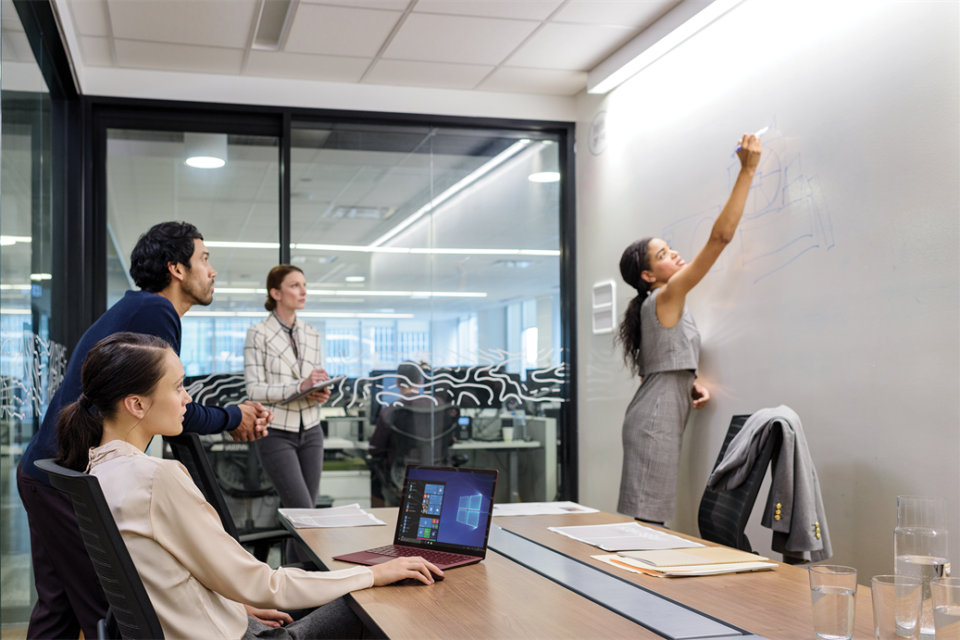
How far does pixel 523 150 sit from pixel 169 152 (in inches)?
82.3

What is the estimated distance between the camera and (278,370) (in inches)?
163

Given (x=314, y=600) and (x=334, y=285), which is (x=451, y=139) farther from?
(x=314, y=600)

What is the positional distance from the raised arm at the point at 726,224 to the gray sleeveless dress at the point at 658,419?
0.77ft

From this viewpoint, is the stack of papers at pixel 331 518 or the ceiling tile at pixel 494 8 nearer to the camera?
the stack of papers at pixel 331 518

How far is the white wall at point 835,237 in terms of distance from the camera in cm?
258

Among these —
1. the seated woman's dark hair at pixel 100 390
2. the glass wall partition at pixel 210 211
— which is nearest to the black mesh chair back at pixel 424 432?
the glass wall partition at pixel 210 211

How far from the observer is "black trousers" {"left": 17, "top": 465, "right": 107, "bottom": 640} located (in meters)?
2.03

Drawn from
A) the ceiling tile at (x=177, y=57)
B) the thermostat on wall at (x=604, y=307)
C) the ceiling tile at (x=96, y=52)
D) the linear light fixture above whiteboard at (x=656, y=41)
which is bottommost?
the thermostat on wall at (x=604, y=307)

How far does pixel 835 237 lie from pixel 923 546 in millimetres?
1618

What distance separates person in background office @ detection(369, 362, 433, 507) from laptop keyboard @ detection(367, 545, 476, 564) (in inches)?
106

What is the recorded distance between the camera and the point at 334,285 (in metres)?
4.82

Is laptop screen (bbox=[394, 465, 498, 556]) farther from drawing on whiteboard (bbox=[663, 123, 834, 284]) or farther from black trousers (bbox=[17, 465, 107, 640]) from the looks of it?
drawing on whiteboard (bbox=[663, 123, 834, 284])

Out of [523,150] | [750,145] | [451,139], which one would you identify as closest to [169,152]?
[451,139]

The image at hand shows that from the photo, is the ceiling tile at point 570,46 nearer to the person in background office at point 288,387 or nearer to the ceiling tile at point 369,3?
the ceiling tile at point 369,3
